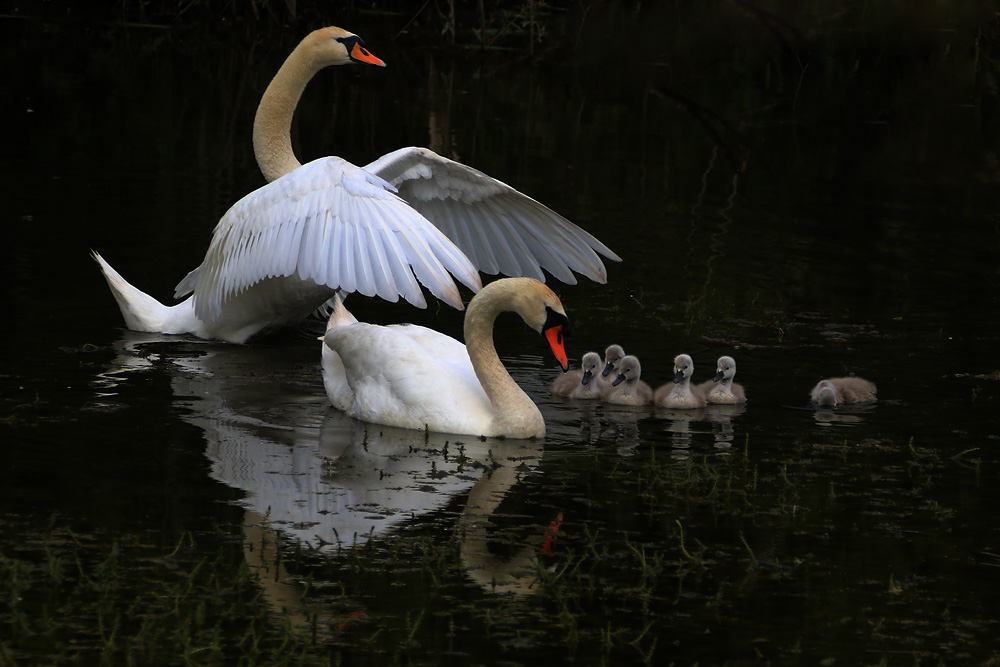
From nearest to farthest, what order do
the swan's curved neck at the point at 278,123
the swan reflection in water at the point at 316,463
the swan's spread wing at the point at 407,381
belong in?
the swan reflection in water at the point at 316,463 < the swan's spread wing at the point at 407,381 < the swan's curved neck at the point at 278,123

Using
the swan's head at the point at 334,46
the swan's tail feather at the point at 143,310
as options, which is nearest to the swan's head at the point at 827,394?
the swan's head at the point at 334,46

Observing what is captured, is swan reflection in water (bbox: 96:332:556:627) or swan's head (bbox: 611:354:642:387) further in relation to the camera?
swan's head (bbox: 611:354:642:387)

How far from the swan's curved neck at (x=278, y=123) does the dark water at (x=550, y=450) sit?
1.18 metres

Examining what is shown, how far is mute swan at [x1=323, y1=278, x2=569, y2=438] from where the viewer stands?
311 inches

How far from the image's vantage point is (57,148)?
53.5 ft

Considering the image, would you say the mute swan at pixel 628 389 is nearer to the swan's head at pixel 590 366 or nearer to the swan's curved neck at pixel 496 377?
the swan's head at pixel 590 366

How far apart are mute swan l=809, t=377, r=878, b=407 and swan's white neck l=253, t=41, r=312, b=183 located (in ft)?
12.4

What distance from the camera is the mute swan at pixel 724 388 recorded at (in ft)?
28.8

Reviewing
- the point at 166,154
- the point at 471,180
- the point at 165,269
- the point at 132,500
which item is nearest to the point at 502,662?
the point at 132,500

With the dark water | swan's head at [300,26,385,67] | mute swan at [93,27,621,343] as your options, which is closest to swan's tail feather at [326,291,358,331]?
mute swan at [93,27,621,343]

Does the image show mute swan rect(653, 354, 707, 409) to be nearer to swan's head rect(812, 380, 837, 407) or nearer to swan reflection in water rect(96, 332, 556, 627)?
swan's head rect(812, 380, 837, 407)

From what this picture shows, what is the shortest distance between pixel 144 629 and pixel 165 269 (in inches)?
262

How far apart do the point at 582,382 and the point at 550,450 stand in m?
1.10

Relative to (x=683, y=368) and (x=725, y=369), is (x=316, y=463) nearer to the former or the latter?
(x=683, y=368)
